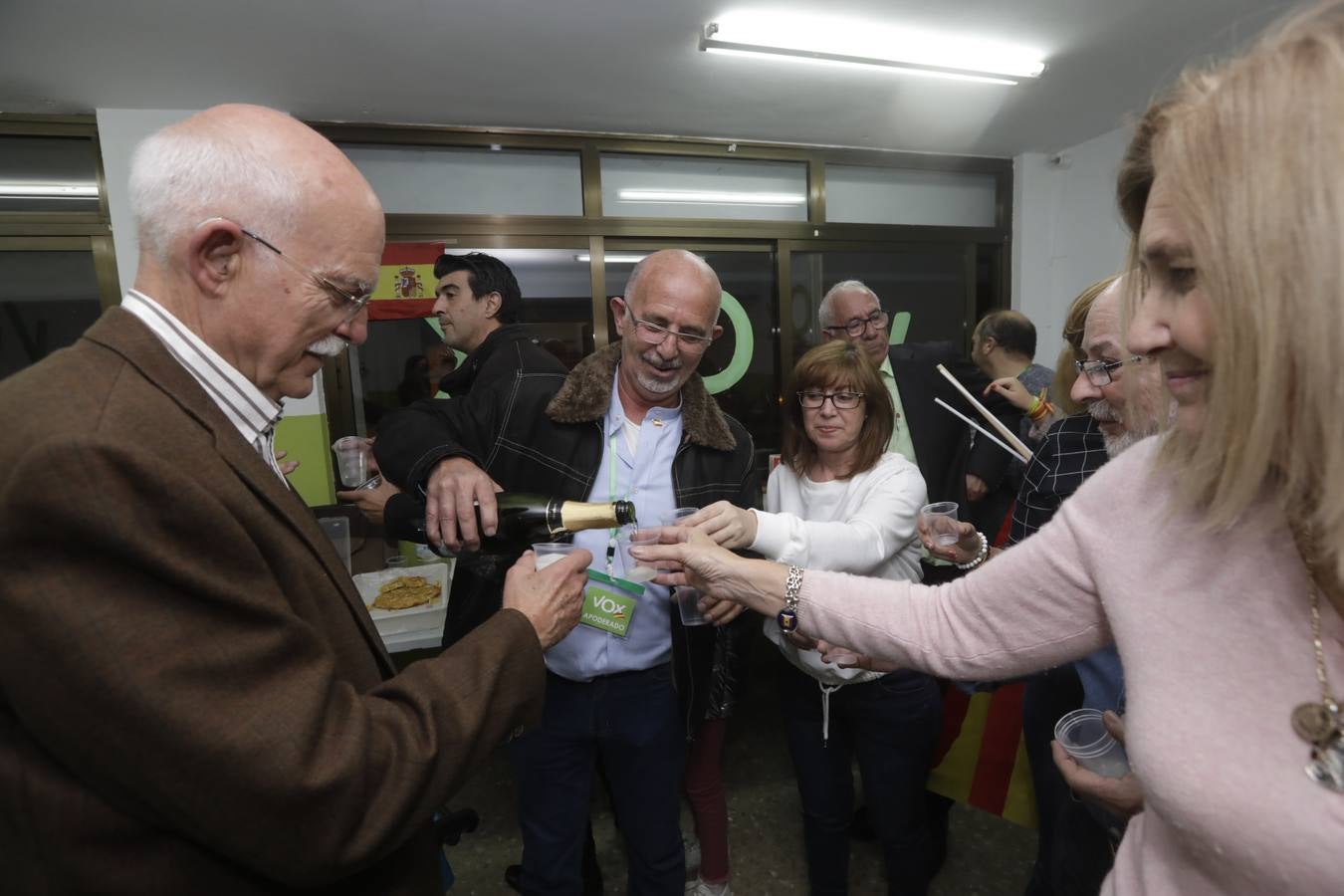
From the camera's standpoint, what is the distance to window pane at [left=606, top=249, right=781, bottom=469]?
4770 millimetres

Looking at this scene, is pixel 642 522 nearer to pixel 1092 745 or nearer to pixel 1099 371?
pixel 1092 745

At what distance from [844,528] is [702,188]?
12.0ft

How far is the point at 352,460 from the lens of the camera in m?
2.13

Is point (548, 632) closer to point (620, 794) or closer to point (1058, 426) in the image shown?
point (620, 794)

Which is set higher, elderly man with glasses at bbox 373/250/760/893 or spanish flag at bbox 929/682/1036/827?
elderly man with glasses at bbox 373/250/760/893

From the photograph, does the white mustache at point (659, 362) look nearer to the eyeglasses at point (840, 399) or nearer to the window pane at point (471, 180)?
the eyeglasses at point (840, 399)

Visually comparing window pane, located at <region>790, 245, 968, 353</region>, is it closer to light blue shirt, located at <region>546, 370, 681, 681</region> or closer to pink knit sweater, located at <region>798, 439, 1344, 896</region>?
light blue shirt, located at <region>546, 370, 681, 681</region>

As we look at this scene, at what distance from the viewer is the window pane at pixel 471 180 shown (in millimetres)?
4129

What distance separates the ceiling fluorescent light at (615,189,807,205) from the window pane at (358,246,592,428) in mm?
562

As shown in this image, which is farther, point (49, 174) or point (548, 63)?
point (49, 174)

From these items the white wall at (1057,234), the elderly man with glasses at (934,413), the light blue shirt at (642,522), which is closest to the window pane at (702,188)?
the elderly man with glasses at (934,413)

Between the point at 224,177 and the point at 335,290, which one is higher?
the point at 224,177

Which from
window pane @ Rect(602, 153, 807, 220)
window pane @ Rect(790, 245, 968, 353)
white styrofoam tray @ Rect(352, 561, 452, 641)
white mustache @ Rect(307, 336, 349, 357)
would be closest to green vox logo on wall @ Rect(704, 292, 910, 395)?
window pane @ Rect(790, 245, 968, 353)

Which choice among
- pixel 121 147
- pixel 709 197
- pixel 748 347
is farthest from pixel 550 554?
pixel 121 147
